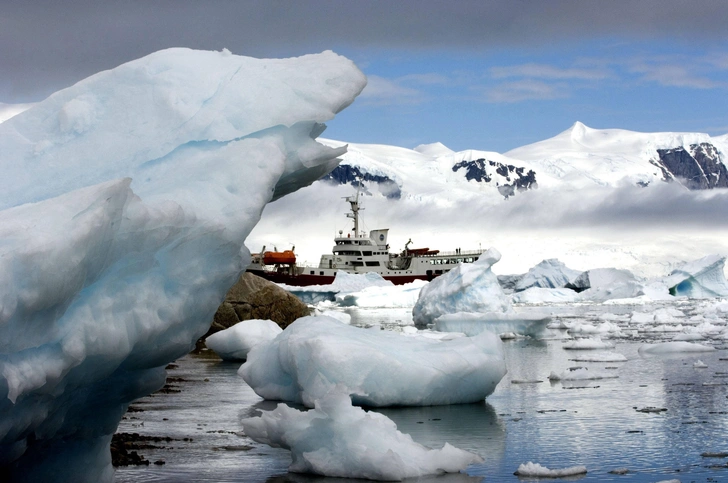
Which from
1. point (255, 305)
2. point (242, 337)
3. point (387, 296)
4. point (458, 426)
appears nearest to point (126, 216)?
point (458, 426)

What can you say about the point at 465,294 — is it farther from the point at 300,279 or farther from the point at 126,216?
the point at 300,279

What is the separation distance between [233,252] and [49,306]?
1.32 meters

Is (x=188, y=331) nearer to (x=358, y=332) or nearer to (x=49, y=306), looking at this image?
(x=49, y=306)

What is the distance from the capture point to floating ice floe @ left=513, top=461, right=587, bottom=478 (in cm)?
640

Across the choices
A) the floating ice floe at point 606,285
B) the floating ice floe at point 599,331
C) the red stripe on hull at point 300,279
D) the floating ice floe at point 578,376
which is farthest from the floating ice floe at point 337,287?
the floating ice floe at point 578,376

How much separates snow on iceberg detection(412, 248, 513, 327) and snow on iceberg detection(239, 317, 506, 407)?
45.9 feet

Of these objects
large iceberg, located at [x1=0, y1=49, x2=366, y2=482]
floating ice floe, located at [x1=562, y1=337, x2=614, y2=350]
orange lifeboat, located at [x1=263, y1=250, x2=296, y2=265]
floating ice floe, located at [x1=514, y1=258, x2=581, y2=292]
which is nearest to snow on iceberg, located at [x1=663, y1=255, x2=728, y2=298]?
floating ice floe, located at [x1=514, y1=258, x2=581, y2=292]

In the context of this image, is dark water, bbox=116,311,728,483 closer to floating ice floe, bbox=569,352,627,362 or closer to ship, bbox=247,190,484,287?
Answer: floating ice floe, bbox=569,352,627,362

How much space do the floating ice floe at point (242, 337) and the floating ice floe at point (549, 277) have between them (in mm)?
43039

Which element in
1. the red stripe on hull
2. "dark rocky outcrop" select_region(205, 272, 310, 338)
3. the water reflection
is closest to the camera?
the water reflection

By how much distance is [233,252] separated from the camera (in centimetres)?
512

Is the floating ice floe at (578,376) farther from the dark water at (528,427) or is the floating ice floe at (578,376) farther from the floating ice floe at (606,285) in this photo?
the floating ice floe at (606,285)

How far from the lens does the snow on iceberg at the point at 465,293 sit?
24328mm

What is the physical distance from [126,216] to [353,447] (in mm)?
2688
